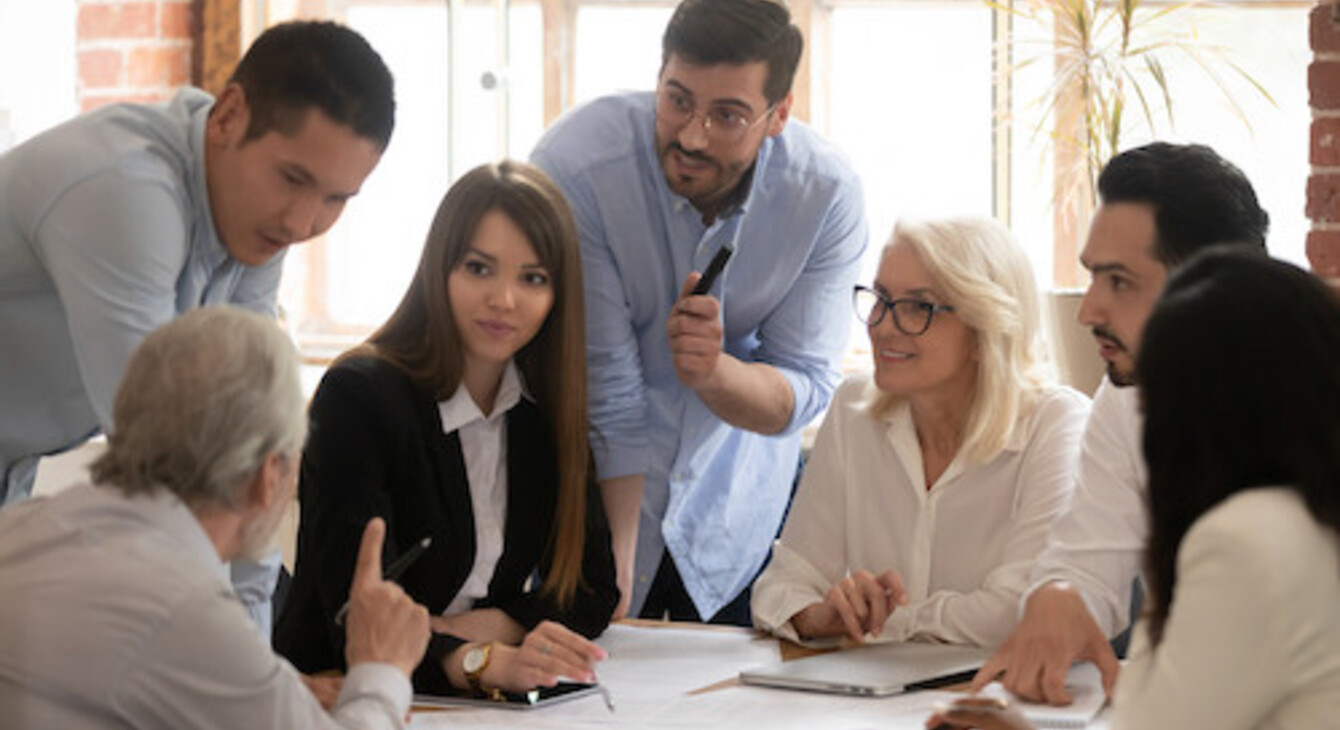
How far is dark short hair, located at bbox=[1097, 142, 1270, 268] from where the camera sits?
214cm

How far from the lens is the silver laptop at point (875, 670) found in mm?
1871

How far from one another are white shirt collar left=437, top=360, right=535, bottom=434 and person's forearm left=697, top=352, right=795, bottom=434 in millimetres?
290

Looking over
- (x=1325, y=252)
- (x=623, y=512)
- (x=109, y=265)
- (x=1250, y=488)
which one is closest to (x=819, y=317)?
(x=623, y=512)

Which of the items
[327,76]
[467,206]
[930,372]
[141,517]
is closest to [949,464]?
[930,372]

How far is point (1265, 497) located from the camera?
4.20ft

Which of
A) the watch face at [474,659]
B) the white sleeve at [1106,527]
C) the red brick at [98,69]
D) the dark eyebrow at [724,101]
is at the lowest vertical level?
the watch face at [474,659]

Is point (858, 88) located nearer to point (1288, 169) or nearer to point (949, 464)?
point (1288, 169)

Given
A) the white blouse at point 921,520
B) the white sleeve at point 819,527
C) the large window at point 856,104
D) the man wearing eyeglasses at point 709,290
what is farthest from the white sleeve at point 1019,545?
the large window at point 856,104

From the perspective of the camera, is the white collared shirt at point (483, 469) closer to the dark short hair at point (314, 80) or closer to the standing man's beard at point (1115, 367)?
the dark short hair at point (314, 80)

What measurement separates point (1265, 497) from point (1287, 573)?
58 millimetres

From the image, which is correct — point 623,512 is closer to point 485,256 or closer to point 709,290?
point 709,290

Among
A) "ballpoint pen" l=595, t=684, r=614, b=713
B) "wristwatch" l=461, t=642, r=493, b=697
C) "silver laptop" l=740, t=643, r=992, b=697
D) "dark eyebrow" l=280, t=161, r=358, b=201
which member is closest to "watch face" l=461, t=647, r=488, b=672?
"wristwatch" l=461, t=642, r=493, b=697

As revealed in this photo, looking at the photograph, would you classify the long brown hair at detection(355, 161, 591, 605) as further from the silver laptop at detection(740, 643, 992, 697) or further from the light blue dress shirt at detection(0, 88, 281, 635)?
the silver laptop at detection(740, 643, 992, 697)

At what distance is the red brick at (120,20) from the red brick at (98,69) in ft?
0.13
